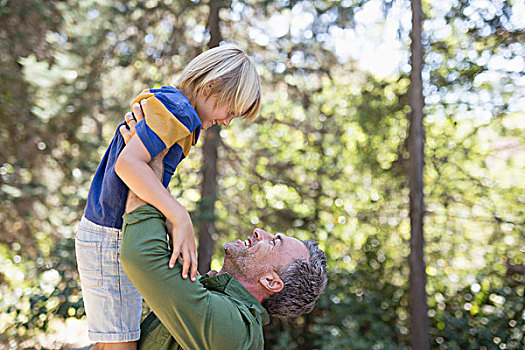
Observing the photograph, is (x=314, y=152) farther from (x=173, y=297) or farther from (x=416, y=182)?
(x=173, y=297)

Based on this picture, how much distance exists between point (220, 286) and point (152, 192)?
51cm

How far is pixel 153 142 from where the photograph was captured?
4.86 feet

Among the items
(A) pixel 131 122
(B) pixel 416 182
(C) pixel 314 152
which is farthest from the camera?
(C) pixel 314 152

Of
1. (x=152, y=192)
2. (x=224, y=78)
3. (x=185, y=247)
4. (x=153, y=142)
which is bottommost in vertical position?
(x=185, y=247)

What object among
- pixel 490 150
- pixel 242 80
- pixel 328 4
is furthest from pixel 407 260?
pixel 242 80

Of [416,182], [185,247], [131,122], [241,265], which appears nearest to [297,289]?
[241,265]

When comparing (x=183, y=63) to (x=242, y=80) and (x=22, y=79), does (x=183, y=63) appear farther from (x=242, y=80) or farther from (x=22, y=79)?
(x=242, y=80)

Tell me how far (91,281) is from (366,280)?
14.7 ft

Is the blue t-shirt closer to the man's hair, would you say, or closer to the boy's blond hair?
the boy's blond hair

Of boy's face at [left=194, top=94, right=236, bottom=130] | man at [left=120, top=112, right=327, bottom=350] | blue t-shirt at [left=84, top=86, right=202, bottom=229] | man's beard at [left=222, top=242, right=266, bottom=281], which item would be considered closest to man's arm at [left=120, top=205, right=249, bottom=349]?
man at [left=120, top=112, right=327, bottom=350]

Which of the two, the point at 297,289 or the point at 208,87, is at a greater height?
the point at 208,87

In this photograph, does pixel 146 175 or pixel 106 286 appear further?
pixel 106 286

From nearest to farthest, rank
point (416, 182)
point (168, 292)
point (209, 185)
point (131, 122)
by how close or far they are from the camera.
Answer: point (168, 292) → point (131, 122) → point (416, 182) → point (209, 185)

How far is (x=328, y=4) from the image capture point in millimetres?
5789
